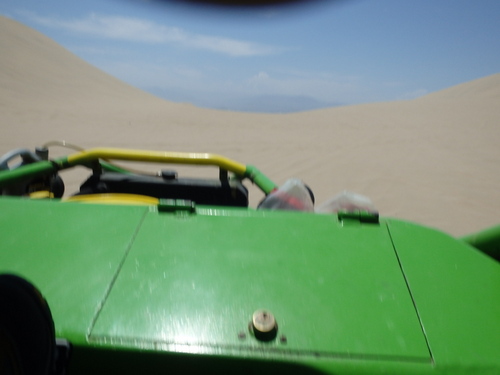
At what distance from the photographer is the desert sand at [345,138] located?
6.22 m

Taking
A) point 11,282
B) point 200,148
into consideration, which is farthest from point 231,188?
point 200,148

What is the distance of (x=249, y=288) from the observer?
4.20 ft

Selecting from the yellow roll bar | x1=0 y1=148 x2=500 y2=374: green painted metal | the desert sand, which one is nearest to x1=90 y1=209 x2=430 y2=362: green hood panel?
x1=0 y1=148 x2=500 y2=374: green painted metal

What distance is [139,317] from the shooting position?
1.18m

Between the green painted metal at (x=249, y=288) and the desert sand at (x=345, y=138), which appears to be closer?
the green painted metal at (x=249, y=288)

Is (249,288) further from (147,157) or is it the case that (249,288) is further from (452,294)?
(147,157)

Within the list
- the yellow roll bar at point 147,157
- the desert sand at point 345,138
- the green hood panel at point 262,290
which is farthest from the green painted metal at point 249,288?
the desert sand at point 345,138

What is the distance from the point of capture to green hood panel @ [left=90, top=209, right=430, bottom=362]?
1132mm

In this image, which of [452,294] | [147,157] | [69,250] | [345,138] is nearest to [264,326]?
[452,294]

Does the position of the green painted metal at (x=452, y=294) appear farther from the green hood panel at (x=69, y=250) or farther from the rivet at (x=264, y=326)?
the green hood panel at (x=69, y=250)

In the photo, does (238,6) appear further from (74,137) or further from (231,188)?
(74,137)

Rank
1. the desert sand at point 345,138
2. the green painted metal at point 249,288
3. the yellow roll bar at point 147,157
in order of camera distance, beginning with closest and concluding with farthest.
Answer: the green painted metal at point 249,288 < the yellow roll bar at point 147,157 < the desert sand at point 345,138

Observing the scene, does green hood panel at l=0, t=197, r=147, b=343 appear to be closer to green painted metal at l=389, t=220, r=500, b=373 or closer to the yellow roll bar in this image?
green painted metal at l=389, t=220, r=500, b=373

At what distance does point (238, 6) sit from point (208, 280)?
4.25 feet
